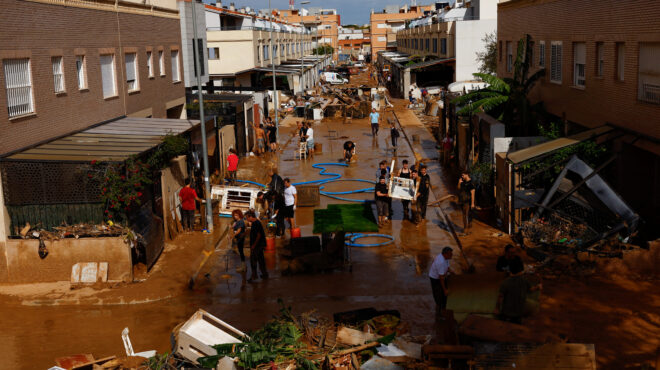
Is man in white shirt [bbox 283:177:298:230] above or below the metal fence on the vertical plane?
below

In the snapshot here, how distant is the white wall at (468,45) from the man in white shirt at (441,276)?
136 ft

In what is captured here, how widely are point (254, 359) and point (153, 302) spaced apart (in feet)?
18.0

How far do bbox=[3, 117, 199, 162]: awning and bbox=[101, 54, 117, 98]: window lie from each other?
3.20 ft

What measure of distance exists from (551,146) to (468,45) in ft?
118

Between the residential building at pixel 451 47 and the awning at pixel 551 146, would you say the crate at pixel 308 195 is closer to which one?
the awning at pixel 551 146

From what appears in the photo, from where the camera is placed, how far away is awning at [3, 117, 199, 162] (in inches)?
642

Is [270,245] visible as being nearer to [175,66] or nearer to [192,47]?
[175,66]

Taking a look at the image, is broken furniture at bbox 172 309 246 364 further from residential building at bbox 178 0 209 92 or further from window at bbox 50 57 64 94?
residential building at bbox 178 0 209 92

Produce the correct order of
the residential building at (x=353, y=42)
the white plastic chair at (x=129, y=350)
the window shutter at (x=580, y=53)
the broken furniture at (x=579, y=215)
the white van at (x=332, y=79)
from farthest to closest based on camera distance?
the residential building at (x=353, y=42) < the white van at (x=332, y=79) < the window shutter at (x=580, y=53) < the broken furniture at (x=579, y=215) < the white plastic chair at (x=129, y=350)

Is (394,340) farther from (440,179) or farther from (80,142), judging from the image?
(440,179)

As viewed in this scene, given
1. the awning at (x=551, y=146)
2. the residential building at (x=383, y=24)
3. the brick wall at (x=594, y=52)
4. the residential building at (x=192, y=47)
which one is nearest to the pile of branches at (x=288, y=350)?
the awning at (x=551, y=146)

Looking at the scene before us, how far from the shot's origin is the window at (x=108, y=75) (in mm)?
22203

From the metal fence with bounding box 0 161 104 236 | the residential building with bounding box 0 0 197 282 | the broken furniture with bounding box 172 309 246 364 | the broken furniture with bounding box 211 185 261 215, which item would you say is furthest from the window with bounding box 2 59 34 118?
the broken furniture with bounding box 172 309 246 364

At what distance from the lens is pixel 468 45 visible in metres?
52.7
